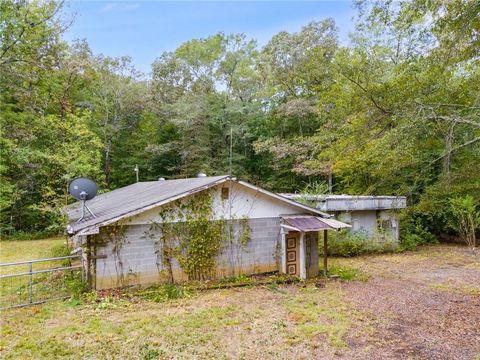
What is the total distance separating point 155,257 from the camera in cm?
1005

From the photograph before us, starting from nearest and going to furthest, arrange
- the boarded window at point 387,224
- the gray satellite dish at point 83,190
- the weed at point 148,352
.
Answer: the weed at point 148,352
the gray satellite dish at point 83,190
the boarded window at point 387,224

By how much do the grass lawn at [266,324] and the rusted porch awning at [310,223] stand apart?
66.9 inches

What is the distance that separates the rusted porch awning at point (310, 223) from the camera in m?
10.8

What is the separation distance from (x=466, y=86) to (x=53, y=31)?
45.8 feet

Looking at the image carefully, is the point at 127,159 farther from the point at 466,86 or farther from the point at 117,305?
the point at 466,86

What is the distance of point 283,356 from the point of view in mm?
5879

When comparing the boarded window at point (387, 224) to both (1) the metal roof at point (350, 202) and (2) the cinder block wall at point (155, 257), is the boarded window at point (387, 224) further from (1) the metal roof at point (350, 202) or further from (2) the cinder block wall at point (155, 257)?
(2) the cinder block wall at point (155, 257)

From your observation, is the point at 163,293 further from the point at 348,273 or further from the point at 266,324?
the point at 348,273

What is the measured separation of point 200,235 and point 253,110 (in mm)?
16848

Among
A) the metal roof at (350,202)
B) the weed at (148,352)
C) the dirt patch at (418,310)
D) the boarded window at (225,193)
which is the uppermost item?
the boarded window at (225,193)

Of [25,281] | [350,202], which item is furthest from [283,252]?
[25,281]

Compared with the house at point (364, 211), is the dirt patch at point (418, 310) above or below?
below

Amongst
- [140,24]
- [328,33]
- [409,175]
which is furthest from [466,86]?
[328,33]

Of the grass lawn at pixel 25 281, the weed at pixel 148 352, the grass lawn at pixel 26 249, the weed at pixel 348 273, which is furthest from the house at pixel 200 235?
the grass lawn at pixel 26 249
